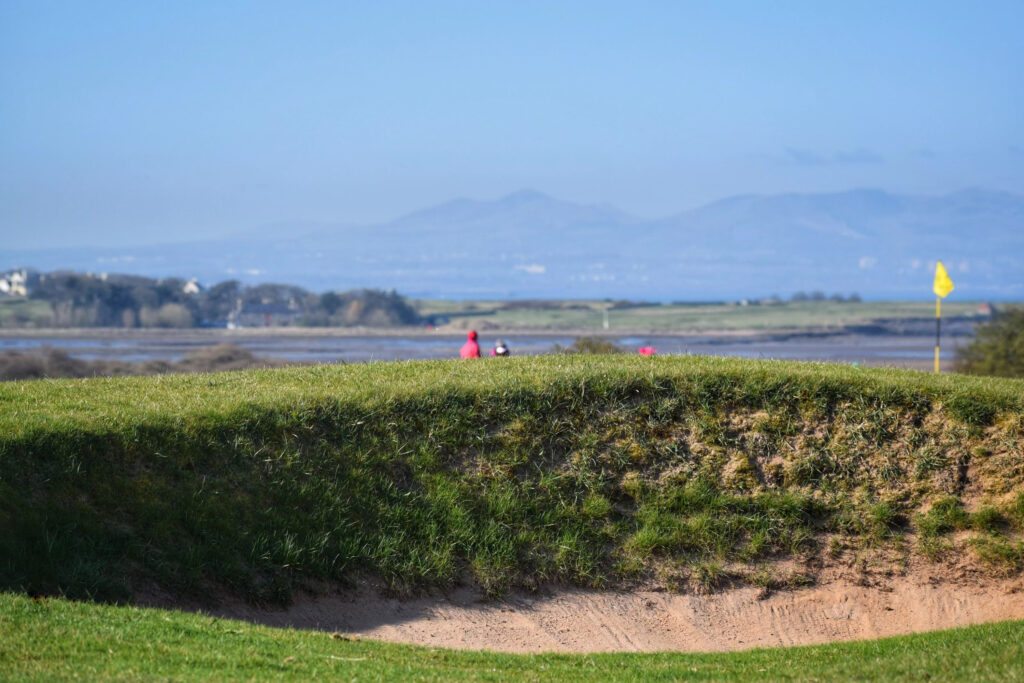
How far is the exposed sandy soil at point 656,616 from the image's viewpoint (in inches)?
403

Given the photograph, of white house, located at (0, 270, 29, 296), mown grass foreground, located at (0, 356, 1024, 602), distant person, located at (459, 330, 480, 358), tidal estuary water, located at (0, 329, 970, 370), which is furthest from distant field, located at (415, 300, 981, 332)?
mown grass foreground, located at (0, 356, 1024, 602)

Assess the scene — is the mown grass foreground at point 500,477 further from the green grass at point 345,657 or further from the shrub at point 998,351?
the shrub at point 998,351

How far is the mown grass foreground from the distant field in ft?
290

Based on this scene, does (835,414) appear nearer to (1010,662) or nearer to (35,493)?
(1010,662)

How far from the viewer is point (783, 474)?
12.2 metres

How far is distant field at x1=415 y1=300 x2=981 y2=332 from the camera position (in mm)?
108938

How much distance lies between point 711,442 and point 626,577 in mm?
2041

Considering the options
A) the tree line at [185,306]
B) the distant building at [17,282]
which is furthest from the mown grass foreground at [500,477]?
the distant building at [17,282]

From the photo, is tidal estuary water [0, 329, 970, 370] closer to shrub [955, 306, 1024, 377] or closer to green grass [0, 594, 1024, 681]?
shrub [955, 306, 1024, 377]

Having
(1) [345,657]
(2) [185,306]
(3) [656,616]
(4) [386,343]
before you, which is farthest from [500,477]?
(2) [185,306]

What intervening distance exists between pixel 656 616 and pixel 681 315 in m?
118

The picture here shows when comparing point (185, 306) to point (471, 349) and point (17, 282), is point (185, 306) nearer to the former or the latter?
point (17, 282)

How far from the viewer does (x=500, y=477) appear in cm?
1177

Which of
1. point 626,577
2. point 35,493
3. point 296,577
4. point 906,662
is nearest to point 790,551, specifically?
point 626,577
